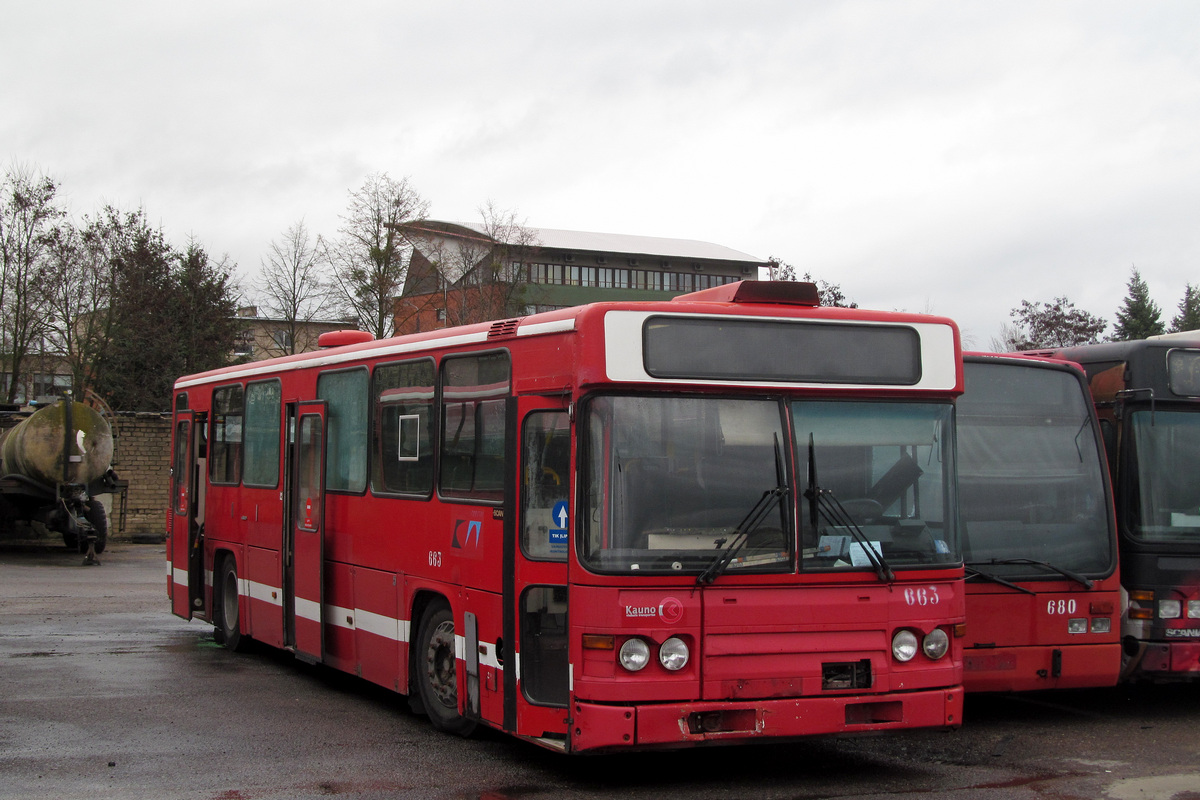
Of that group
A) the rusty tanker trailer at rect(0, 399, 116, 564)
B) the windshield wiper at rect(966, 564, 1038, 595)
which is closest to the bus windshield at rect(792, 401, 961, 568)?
the windshield wiper at rect(966, 564, 1038, 595)

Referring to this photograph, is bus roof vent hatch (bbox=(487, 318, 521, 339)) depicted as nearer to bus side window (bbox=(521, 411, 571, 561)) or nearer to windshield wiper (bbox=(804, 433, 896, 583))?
bus side window (bbox=(521, 411, 571, 561))

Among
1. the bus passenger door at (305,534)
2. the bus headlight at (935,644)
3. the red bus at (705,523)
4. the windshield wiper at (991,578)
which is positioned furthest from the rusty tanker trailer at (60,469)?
the bus headlight at (935,644)

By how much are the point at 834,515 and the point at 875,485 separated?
34 cm

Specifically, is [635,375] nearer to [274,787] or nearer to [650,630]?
[650,630]

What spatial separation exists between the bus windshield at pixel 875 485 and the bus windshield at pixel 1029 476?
1846 millimetres

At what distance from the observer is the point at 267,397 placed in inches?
450

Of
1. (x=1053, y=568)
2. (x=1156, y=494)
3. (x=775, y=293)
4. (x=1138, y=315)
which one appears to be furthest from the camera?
(x=1138, y=315)

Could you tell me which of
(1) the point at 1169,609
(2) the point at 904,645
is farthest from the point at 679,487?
(1) the point at 1169,609

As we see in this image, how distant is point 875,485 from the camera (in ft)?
22.2

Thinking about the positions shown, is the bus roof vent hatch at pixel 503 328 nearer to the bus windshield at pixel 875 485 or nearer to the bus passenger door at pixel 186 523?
the bus windshield at pixel 875 485

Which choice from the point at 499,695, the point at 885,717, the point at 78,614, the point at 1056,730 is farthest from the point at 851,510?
the point at 78,614

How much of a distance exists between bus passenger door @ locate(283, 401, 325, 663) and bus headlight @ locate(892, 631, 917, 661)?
197 inches

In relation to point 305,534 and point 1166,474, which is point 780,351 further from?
point 305,534

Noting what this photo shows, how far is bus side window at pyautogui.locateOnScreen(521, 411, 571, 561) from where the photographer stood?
6.70 meters
